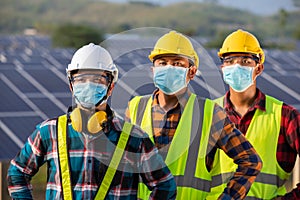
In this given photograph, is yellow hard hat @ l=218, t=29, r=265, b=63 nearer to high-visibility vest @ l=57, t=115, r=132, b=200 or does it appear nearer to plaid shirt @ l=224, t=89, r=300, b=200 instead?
plaid shirt @ l=224, t=89, r=300, b=200

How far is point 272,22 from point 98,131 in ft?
363

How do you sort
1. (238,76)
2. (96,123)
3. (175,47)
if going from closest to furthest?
1. (96,123)
2. (175,47)
3. (238,76)

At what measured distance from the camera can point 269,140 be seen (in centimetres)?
558

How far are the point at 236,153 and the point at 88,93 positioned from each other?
926mm

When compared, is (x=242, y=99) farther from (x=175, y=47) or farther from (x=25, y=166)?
(x=25, y=166)

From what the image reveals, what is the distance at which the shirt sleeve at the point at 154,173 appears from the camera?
14.8 ft

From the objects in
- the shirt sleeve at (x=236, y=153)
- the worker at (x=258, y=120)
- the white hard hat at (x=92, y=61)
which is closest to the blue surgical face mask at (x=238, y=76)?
the worker at (x=258, y=120)

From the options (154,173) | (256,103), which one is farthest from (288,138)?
(154,173)

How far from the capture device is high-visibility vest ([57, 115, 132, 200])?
4457 millimetres

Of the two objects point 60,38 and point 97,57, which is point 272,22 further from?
point 97,57

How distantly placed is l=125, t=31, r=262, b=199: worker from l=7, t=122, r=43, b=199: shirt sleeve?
2.73ft

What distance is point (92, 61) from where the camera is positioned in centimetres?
463

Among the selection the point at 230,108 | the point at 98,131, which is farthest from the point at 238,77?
the point at 98,131

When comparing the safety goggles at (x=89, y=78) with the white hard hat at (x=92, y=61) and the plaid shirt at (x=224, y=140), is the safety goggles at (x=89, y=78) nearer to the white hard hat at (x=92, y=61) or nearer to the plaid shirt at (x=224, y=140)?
the white hard hat at (x=92, y=61)
